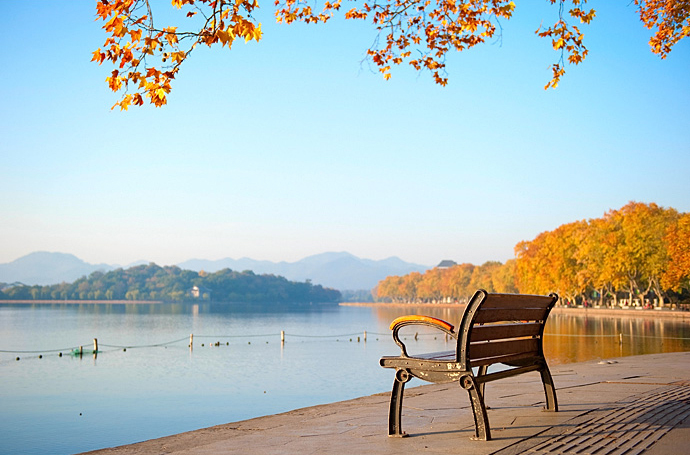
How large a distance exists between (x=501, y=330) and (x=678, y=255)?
59230mm

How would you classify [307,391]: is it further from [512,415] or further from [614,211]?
[614,211]

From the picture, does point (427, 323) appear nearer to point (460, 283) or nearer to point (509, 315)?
point (509, 315)

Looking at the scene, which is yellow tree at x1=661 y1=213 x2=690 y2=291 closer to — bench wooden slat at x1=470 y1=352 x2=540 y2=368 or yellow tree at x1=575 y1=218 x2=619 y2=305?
yellow tree at x1=575 y1=218 x2=619 y2=305

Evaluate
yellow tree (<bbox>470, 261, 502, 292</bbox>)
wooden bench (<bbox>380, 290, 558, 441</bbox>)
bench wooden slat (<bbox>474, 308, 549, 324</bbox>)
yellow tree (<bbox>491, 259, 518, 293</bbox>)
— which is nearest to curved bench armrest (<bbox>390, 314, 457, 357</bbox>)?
wooden bench (<bbox>380, 290, 558, 441</bbox>)

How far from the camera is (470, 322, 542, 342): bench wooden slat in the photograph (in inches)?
211

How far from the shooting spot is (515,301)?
5641 mm

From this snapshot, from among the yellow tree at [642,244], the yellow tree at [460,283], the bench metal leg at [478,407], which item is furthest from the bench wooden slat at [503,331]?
the yellow tree at [460,283]

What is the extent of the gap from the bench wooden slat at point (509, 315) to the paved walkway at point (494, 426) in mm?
980

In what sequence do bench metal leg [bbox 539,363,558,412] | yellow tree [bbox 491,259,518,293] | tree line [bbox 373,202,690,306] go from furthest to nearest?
yellow tree [bbox 491,259,518,293]
tree line [bbox 373,202,690,306]
bench metal leg [bbox 539,363,558,412]

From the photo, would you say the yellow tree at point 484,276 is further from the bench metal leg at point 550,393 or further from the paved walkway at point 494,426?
the bench metal leg at point 550,393

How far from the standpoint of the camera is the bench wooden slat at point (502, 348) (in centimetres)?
534

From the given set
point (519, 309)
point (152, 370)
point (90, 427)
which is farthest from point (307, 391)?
point (519, 309)

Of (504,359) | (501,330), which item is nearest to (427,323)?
(501,330)

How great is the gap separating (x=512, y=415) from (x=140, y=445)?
4.04 metres
